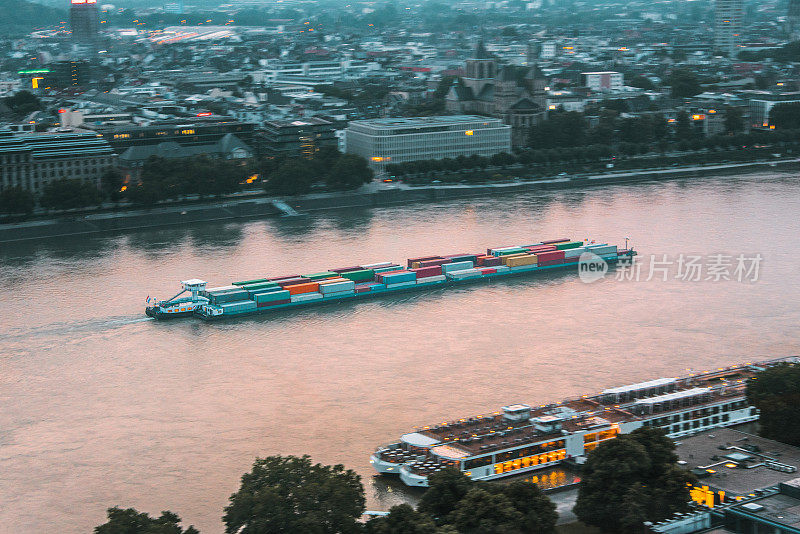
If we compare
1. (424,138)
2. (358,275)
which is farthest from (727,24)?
(358,275)

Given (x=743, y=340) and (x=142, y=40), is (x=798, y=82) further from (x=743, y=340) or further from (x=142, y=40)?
(x=142, y=40)

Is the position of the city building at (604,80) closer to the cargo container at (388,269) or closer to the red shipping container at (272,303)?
the cargo container at (388,269)

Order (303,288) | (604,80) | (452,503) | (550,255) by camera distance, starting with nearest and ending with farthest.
→ (452,503) < (303,288) < (550,255) < (604,80)

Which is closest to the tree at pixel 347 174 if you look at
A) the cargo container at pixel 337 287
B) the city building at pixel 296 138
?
the city building at pixel 296 138

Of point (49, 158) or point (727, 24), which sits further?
point (727, 24)

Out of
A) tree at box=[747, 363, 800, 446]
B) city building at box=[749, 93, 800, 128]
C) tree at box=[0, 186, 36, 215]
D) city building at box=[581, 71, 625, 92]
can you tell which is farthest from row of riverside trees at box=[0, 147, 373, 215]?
city building at box=[581, 71, 625, 92]

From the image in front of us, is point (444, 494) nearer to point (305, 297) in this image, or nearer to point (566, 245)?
point (305, 297)
